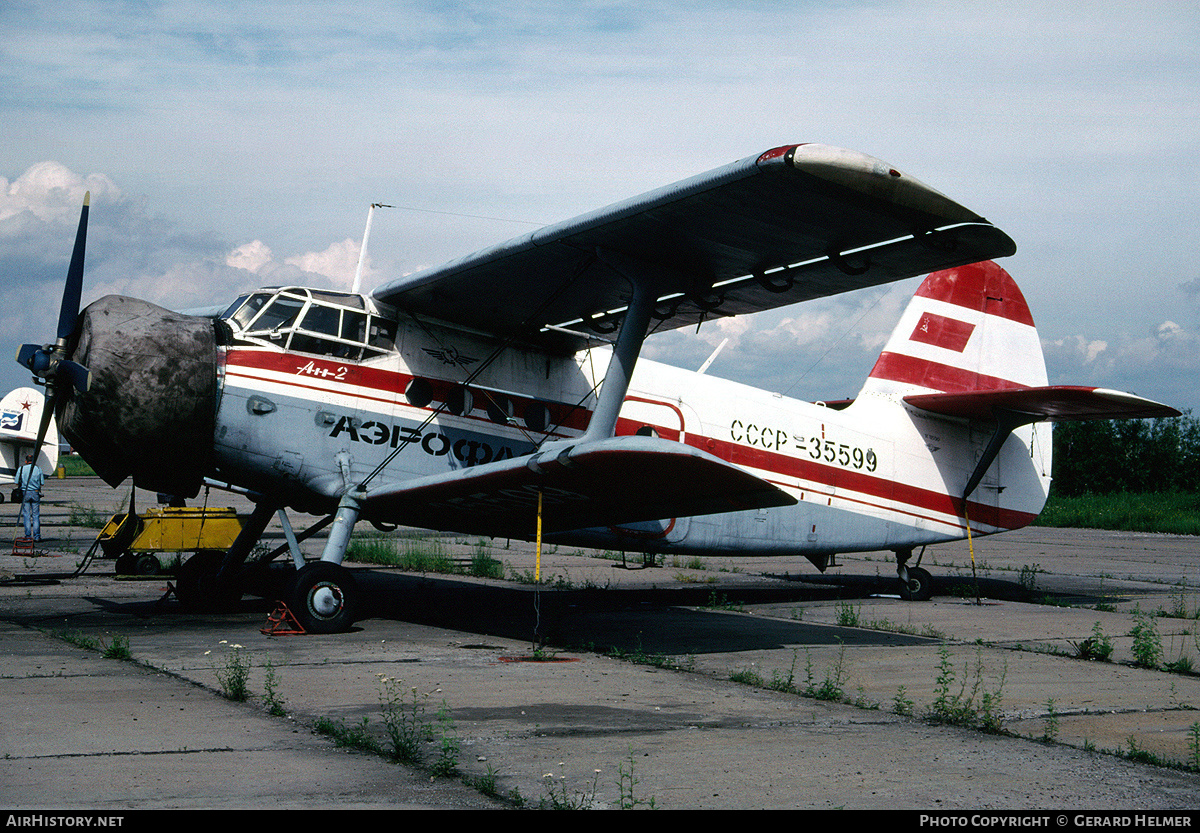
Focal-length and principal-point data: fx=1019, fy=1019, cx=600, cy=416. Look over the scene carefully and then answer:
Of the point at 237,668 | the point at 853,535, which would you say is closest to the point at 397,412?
the point at 237,668

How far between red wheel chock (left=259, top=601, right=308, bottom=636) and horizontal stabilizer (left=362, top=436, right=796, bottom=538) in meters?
1.14

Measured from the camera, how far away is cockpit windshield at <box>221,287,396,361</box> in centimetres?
920

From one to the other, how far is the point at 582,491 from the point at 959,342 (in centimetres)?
743

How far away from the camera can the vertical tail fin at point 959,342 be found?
13.4 meters

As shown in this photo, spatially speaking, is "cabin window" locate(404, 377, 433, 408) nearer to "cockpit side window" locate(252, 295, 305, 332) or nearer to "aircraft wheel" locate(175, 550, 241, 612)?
"cockpit side window" locate(252, 295, 305, 332)

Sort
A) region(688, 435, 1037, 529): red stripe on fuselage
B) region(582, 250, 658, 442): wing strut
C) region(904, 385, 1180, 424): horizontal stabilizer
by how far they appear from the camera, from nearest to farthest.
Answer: region(582, 250, 658, 442): wing strut, region(904, 385, 1180, 424): horizontal stabilizer, region(688, 435, 1037, 529): red stripe on fuselage

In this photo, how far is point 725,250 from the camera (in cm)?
869

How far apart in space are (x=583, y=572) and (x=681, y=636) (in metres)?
7.17

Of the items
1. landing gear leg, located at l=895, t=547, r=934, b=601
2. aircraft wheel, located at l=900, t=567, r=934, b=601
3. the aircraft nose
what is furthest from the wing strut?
aircraft wheel, located at l=900, t=567, r=934, b=601

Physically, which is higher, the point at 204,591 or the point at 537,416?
the point at 537,416

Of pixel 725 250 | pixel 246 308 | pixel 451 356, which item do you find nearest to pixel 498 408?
pixel 451 356

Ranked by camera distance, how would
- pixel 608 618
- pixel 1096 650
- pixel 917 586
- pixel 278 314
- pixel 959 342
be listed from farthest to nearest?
1. pixel 959 342
2. pixel 917 586
3. pixel 608 618
4. pixel 278 314
5. pixel 1096 650

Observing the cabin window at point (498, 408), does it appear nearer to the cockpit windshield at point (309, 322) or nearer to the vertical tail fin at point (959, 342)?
the cockpit windshield at point (309, 322)

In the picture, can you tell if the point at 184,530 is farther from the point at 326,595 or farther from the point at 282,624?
the point at 326,595
